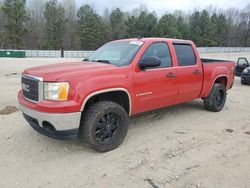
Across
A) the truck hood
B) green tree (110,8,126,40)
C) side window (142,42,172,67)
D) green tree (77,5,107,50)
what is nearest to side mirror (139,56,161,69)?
side window (142,42,172,67)

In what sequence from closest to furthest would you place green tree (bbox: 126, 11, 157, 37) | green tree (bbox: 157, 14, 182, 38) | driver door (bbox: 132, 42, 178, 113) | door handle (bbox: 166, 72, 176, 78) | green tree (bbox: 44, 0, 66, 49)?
driver door (bbox: 132, 42, 178, 113) → door handle (bbox: 166, 72, 176, 78) → green tree (bbox: 44, 0, 66, 49) → green tree (bbox: 157, 14, 182, 38) → green tree (bbox: 126, 11, 157, 37)

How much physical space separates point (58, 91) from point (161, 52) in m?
2.38

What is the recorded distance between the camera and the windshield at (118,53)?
16.0 ft

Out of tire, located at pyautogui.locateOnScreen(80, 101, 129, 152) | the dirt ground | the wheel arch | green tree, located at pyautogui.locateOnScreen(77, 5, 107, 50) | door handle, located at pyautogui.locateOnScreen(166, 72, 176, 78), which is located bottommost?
the dirt ground

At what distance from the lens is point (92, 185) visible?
3510 millimetres

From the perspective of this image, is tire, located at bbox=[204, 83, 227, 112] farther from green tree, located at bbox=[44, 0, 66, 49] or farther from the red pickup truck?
green tree, located at bbox=[44, 0, 66, 49]

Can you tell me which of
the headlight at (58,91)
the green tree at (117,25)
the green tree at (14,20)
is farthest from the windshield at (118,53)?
the green tree at (117,25)

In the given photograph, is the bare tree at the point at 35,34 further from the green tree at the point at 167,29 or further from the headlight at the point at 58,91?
the headlight at the point at 58,91

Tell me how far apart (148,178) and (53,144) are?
6.18ft

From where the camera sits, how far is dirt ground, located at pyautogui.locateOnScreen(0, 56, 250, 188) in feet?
11.9

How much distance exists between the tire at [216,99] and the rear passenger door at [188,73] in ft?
2.13

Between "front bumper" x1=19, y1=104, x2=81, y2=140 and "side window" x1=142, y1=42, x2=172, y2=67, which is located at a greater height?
"side window" x1=142, y1=42, x2=172, y2=67

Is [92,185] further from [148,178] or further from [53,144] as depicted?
[53,144]

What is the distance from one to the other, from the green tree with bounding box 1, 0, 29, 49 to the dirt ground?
2174 inches
